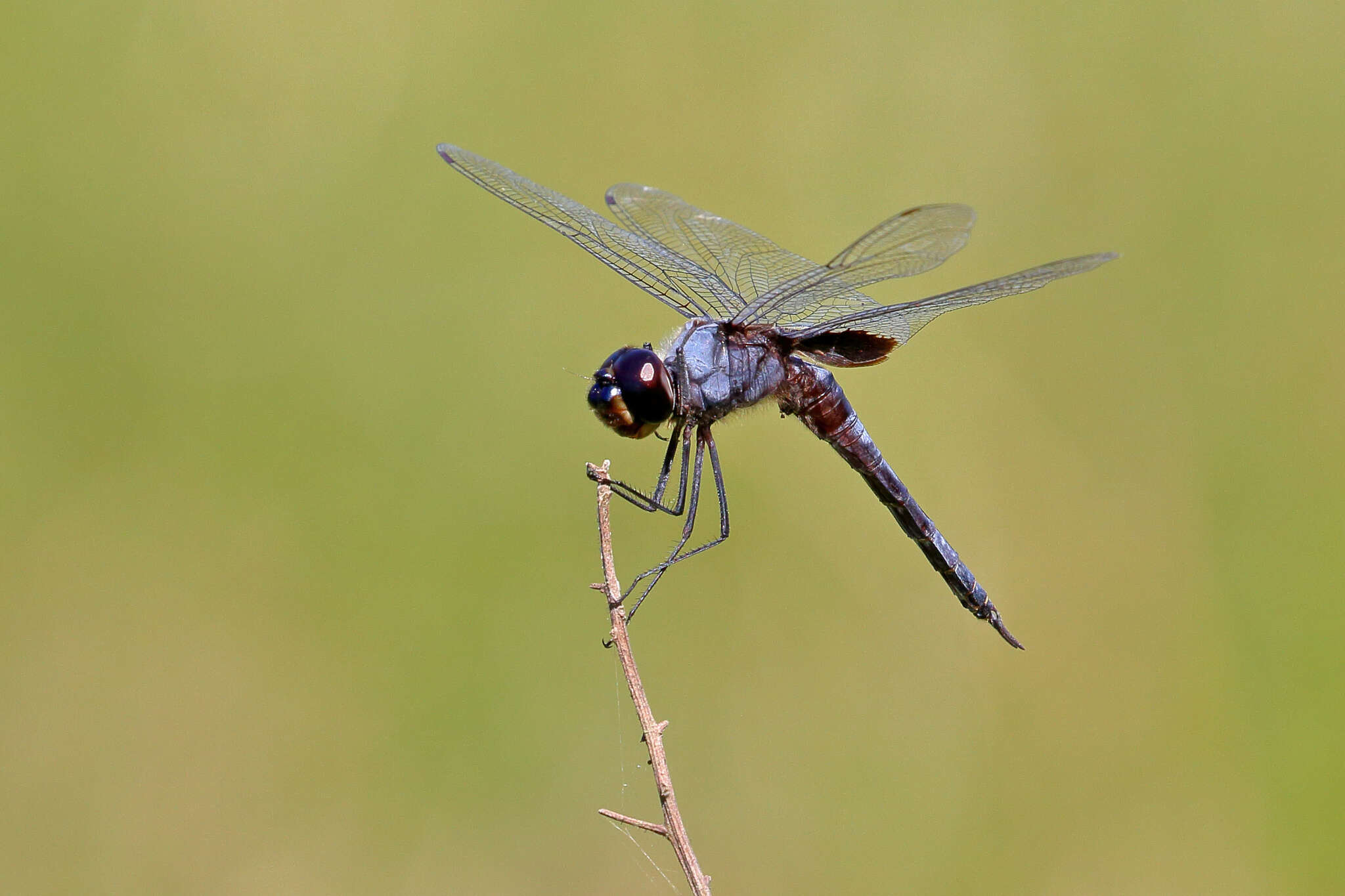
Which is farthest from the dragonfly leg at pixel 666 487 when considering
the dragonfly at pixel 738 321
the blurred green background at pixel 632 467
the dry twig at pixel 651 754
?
the blurred green background at pixel 632 467

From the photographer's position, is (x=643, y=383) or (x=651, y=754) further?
(x=643, y=383)

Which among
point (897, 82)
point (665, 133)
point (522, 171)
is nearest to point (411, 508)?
point (522, 171)

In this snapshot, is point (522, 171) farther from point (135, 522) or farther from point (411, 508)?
point (135, 522)

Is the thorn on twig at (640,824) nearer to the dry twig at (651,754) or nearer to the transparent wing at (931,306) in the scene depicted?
the dry twig at (651,754)

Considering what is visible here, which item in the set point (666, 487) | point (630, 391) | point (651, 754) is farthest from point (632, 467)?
point (651, 754)

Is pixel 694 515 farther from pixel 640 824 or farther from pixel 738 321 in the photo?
pixel 640 824

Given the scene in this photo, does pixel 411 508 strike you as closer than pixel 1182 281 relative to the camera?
Yes

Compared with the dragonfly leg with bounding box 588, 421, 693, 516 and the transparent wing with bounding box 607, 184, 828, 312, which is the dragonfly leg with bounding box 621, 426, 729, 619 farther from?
the transparent wing with bounding box 607, 184, 828, 312

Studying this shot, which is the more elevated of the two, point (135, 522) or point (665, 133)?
point (665, 133)
